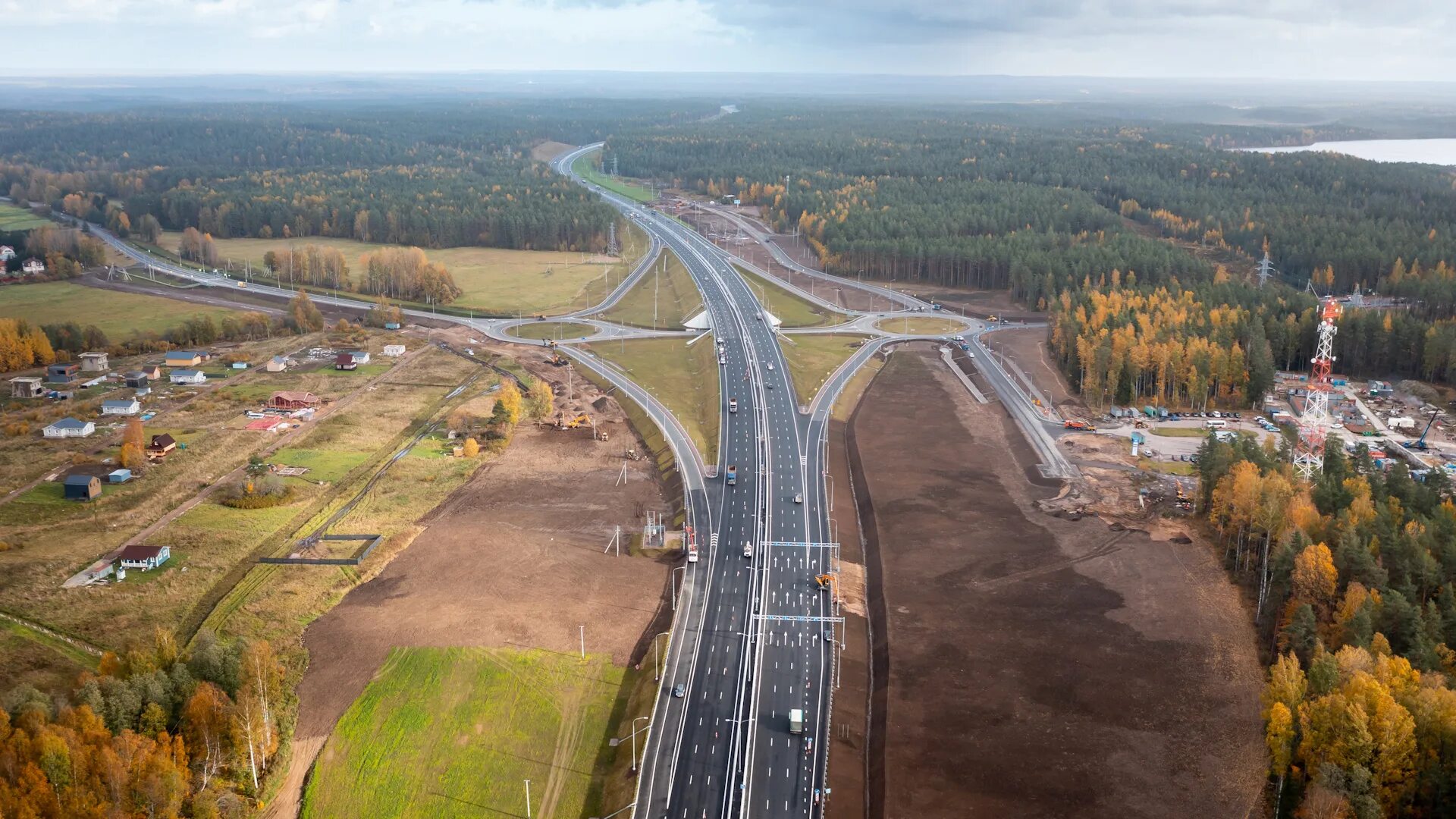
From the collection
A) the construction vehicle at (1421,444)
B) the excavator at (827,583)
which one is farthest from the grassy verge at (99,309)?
the construction vehicle at (1421,444)

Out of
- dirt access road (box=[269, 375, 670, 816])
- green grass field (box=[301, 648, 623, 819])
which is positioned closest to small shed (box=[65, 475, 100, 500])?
dirt access road (box=[269, 375, 670, 816])

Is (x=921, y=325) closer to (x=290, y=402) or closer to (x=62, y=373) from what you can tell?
(x=290, y=402)

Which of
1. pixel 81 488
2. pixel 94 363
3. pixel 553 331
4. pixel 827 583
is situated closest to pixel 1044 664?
pixel 827 583

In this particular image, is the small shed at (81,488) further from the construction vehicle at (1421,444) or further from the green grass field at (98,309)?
the construction vehicle at (1421,444)

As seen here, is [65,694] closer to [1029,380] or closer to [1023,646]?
[1023,646]

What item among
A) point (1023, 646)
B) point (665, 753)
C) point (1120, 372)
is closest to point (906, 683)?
point (1023, 646)

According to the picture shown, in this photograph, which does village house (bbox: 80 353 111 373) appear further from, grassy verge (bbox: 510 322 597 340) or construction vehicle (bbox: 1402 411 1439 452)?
construction vehicle (bbox: 1402 411 1439 452)
